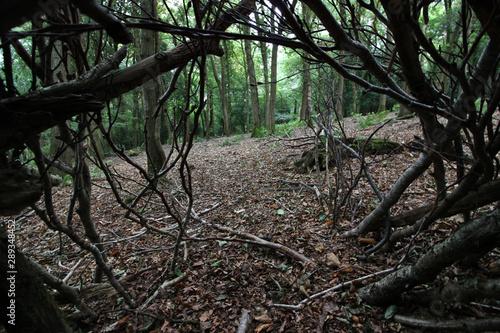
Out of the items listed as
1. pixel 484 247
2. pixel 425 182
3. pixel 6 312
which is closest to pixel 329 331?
pixel 484 247

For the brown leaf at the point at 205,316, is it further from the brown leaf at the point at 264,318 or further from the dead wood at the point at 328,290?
the dead wood at the point at 328,290

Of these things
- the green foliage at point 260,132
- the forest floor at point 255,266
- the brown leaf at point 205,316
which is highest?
the green foliage at point 260,132

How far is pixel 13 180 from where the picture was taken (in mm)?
957

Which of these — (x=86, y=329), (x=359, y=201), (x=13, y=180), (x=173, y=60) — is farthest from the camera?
(x=359, y=201)

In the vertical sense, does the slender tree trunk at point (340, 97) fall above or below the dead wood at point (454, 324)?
above

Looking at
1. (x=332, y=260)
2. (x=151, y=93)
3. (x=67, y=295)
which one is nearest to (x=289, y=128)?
(x=151, y=93)

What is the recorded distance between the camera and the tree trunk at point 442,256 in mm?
1285

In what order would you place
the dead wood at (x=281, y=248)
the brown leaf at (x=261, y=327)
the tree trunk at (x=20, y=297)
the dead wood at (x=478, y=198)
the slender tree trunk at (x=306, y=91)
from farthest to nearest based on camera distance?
the slender tree trunk at (x=306, y=91) < the dead wood at (x=281, y=248) < the brown leaf at (x=261, y=327) < the dead wood at (x=478, y=198) < the tree trunk at (x=20, y=297)

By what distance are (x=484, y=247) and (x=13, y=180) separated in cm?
236

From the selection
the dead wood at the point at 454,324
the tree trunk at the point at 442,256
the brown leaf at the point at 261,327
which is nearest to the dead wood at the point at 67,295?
the brown leaf at the point at 261,327

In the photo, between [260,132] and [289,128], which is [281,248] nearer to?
[289,128]

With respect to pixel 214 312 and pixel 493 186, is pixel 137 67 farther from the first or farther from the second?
pixel 493 186

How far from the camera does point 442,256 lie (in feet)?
4.67

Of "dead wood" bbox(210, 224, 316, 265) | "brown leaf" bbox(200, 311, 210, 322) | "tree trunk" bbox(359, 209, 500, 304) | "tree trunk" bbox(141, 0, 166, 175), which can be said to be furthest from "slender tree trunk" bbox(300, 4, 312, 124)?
"tree trunk" bbox(141, 0, 166, 175)
